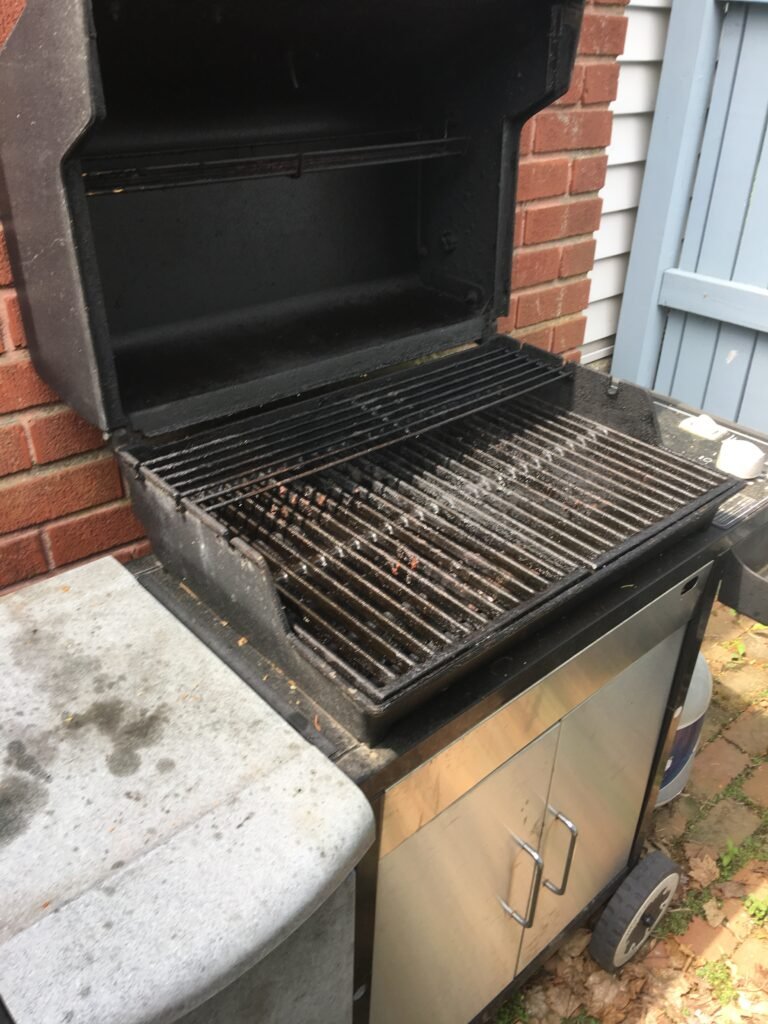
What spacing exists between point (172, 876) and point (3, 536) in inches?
29.7

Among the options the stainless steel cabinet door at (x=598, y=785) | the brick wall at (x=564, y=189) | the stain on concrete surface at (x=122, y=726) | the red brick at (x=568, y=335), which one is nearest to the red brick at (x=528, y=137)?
the brick wall at (x=564, y=189)

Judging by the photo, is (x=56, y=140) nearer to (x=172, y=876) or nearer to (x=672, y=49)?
(x=172, y=876)

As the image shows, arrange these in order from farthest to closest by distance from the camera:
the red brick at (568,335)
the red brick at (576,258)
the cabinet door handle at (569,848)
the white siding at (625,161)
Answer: the white siding at (625,161), the red brick at (568,335), the red brick at (576,258), the cabinet door handle at (569,848)

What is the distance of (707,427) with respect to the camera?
161 cm

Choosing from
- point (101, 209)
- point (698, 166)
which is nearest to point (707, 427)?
point (101, 209)

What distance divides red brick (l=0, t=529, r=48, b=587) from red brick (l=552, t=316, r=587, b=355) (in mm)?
1451

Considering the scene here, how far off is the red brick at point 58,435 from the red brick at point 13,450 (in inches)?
0.5

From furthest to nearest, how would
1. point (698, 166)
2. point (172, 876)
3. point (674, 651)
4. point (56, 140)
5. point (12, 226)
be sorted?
point (698, 166), point (674, 651), point (12, 226), point (56, 140), point (172, 876)

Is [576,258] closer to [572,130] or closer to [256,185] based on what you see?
[572,130]

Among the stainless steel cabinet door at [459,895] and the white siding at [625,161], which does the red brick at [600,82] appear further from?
the stainless steel cabinet door at [459,895]

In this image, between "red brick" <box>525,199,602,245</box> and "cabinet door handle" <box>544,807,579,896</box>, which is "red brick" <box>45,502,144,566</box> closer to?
"cabinet door handle" <box>544,807,579,896</box>

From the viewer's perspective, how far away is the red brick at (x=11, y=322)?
47.9 inches

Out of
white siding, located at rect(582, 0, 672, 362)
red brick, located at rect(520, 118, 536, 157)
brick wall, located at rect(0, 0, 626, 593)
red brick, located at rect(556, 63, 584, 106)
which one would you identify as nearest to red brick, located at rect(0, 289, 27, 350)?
brick wall, located at rect(0, 0, 626, 593)

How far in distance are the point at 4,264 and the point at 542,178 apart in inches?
51.1
